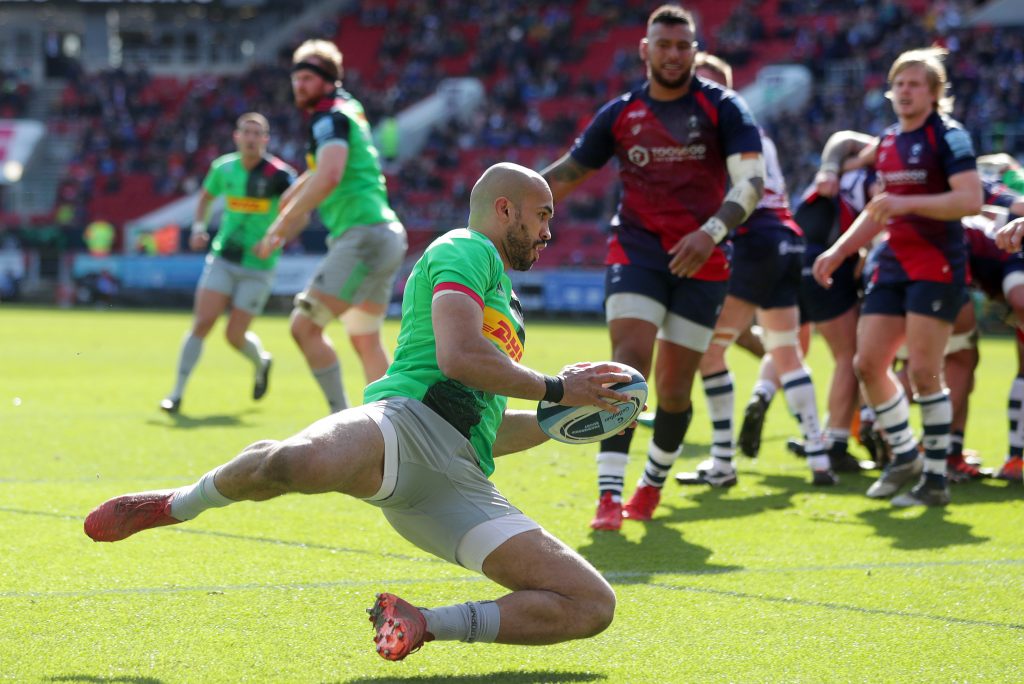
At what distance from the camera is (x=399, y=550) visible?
553 centimetres

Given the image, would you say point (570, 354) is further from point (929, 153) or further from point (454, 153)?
point (454, 153)

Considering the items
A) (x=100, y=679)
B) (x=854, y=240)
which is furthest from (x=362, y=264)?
(x=100, y=679)

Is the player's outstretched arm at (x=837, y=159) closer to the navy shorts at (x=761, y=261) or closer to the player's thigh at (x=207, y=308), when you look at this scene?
the navy shorts at (x=761, y=261)

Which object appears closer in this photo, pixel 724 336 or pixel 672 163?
pixel 672 163

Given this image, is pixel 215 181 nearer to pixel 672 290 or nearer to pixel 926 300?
pixel 672 290

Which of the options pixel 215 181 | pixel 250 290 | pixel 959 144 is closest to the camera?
pixel 959 144

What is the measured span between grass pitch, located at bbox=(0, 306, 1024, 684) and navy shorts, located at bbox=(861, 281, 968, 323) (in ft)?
3.46

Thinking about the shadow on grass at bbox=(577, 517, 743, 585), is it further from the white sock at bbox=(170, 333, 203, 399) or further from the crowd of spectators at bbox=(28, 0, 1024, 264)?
the crowd of spectators at bbox=(28, 0, 1024, 264)

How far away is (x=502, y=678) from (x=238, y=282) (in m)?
7.90

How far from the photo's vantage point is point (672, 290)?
6270 mm

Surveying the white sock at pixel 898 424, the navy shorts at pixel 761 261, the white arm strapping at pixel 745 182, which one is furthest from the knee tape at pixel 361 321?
the white sock at pixel 898 424

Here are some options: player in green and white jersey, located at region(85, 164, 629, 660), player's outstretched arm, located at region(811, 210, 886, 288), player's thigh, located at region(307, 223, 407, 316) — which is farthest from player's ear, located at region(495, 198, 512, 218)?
player's thigh, located at region(307, 223, 407, 316)

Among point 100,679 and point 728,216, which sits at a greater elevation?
point 728,216

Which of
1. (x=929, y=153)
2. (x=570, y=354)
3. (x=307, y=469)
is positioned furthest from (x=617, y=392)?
(x=570, y=354)
